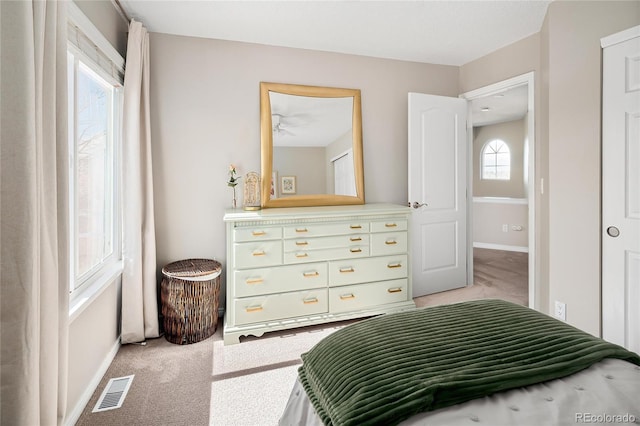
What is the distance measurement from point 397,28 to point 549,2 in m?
1.08

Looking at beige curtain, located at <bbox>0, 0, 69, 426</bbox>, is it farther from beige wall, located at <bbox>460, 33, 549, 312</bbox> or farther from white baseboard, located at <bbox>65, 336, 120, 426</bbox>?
beige wall, located at <bbox>460, 33, 549, 312</bbox>

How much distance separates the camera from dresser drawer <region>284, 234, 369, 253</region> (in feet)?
9.09

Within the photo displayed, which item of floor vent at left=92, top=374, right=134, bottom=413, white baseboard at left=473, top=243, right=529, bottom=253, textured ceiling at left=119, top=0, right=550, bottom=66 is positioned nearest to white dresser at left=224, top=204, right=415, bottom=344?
floor vent at left=92, top=374, right=134, bottom=413

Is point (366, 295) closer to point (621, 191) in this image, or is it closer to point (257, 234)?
point (257, 234)

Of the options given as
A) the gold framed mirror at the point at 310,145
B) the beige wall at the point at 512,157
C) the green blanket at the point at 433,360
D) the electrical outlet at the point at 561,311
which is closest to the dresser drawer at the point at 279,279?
the gold framed mirror at the point at 310,145

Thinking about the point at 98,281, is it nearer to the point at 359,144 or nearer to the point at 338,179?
the point at 338,179

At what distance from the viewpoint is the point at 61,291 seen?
1325 millimetres

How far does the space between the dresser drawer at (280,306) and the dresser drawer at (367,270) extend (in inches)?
7.0

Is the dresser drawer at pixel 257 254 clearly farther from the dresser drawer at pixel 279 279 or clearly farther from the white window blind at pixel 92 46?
the white window blind at pixel 92 46

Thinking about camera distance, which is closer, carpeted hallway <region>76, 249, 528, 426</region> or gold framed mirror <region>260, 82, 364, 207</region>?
carpeted hallway <region>76, 249, 528, 426</region>

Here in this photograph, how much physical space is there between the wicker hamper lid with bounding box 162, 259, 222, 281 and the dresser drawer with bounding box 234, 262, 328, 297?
0.22 meters

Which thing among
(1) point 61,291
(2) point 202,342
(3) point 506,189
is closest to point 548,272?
(2) point 202,342

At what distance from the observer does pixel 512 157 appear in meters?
6.63

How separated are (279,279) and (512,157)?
5767mm
